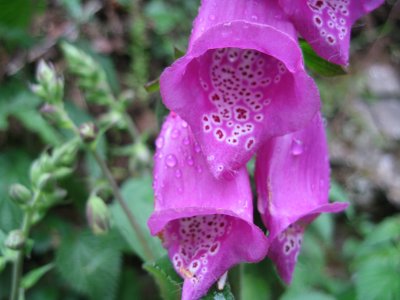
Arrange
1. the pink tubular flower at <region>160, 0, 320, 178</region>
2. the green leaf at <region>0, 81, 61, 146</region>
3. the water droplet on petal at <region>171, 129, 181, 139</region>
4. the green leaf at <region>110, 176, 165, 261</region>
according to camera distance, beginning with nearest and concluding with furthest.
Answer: the pink tubular flower at <region>160, 0, 320, 178</region> → the water droplet on petal at <region>171, 129, 181, 139</region> → the green leaf at <region>110, 176, 165, 261</region> → the green leaf at <region>0, 81, 61, 146</region>

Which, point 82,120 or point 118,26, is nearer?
point 82,120

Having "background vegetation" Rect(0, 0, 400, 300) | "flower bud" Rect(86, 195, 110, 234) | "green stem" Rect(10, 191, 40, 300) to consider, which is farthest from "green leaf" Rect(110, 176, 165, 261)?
"green stem" Rect(10, 191, 40, 300)

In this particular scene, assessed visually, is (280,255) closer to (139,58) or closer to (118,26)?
(139,58)

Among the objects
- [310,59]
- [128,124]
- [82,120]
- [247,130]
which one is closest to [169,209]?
[247,130]

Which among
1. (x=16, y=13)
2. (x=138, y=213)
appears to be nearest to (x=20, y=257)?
(x=138, y=213)

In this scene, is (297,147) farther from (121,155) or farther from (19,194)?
(121,155)

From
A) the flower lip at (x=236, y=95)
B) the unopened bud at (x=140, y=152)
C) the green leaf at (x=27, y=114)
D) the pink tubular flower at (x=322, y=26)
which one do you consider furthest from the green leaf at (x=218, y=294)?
the green leaf at (x=27, y=114)

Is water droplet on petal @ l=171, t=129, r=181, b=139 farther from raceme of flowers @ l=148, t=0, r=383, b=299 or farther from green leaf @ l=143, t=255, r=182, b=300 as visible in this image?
green leaf @ l=143, t=255, r=182, b=300
